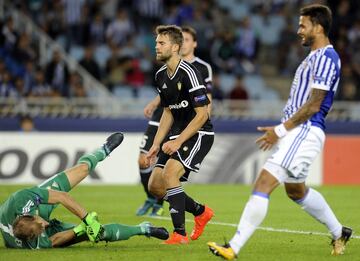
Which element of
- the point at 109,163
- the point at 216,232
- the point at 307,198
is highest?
the point at 307,198

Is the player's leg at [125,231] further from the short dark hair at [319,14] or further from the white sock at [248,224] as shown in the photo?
the short dark hair at [319,14]

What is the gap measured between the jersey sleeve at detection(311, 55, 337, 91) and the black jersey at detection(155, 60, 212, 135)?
1.84 metres

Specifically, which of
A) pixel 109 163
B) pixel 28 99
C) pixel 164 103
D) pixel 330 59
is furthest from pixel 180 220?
pixel 28 99

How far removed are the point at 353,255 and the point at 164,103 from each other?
9.08 ft

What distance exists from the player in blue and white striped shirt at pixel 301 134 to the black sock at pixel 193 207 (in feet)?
6.23

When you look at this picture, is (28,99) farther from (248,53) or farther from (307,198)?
(307,198)

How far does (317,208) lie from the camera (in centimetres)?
898

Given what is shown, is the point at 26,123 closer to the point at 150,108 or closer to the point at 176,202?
the point at 150,108

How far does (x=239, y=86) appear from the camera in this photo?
22672mm

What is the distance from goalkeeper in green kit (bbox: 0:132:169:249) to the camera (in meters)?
9.00

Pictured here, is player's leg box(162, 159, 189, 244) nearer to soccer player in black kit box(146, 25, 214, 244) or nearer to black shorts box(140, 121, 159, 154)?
soccer player in black kit box(146, 25, 214, 244)

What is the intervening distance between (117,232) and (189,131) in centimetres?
136

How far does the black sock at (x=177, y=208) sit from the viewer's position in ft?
32.7

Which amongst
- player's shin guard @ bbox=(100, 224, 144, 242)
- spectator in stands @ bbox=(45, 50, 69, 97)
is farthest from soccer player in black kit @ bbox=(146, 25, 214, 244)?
spectator in stands @ bbox=(45, 50, 69, 97)
